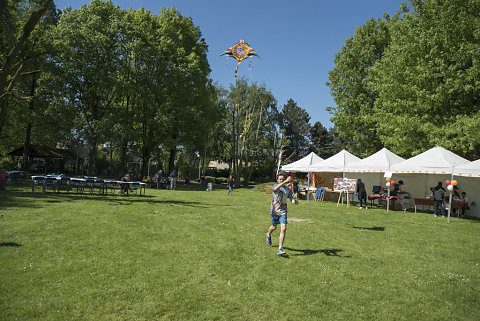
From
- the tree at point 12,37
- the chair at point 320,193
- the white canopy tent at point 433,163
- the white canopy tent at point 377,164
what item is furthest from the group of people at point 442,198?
the tree at point 12,37

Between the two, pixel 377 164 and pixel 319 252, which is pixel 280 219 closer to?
pixel 319 252

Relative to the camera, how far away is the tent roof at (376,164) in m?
17.7

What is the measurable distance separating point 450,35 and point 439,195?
976 cm

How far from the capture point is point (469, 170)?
13.9 meters

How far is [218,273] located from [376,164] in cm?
1536

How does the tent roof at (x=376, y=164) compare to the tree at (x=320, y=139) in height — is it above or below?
below

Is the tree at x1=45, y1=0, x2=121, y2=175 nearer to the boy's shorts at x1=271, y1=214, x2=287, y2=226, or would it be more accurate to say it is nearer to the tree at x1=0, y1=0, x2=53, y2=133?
the tree at x1=0, y1=0, x2=53, y2=133

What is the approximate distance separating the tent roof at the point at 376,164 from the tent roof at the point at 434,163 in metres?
1.07

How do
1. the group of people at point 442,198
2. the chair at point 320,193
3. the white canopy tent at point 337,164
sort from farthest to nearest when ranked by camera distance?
the chair at point 320,193 → the white canopy tent at point 337,164 → the group of people at point 442,198

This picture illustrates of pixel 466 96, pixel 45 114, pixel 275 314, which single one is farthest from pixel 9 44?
pixel 466 96

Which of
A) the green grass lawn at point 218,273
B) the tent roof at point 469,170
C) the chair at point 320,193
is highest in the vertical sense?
the tent roof at point 469,170

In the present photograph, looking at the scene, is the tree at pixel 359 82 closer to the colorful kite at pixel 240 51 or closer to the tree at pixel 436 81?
the tree at pixel 436 81

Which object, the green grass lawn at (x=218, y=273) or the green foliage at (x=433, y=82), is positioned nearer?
the green grass lawn at (x=218, y=273)

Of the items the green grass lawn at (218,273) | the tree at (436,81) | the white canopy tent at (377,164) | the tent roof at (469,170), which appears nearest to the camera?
the green grass lawn at (218,273)
